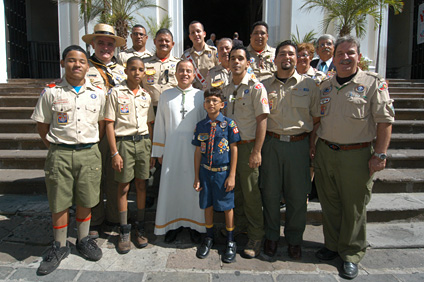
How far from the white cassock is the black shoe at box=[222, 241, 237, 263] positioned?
42cm

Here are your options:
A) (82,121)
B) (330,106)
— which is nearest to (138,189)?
(82,121)

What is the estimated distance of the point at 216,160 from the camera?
297 cm

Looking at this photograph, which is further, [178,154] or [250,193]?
[178,154]

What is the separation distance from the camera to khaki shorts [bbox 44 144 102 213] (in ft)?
9.29

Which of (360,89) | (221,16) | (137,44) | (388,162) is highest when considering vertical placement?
(221,16)

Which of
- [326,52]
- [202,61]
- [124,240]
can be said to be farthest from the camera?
[202,61]

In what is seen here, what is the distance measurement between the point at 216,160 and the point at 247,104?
2.13 ft

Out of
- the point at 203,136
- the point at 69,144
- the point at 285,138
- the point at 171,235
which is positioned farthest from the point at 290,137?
the point at 69,144

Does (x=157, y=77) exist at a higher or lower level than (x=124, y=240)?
higher

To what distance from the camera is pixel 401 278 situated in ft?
9.05

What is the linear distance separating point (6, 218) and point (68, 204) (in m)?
1.64

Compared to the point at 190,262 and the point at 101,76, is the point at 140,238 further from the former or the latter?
the point at 101,76

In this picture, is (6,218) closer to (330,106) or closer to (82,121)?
(82,121)

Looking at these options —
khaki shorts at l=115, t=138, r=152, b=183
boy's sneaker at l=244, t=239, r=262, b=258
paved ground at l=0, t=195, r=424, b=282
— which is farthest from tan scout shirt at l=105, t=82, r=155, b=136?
boy's sneaker at l=244, t=239, r=262, b=258
